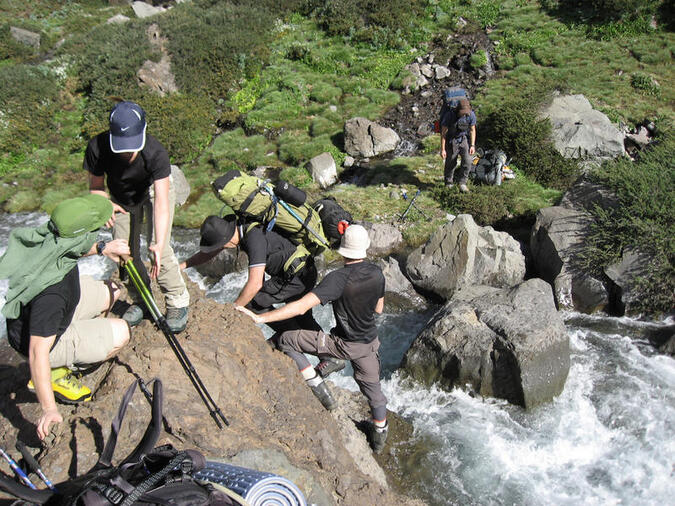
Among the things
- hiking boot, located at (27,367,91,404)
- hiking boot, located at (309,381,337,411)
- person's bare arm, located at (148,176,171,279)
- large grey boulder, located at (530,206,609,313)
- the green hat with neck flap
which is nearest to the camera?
the green hat with neck flap

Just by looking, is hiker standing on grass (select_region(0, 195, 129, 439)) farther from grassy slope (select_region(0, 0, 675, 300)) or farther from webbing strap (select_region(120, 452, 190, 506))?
grassy slope (select_region(0, 0, 675, 300))

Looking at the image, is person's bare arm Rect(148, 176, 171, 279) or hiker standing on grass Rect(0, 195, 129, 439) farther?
person's bare arm Rect(148, 176, 171, 279)

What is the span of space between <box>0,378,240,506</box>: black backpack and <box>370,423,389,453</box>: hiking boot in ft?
11.2

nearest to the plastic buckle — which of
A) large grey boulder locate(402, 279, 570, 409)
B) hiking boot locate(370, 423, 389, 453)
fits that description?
hiking boot locate(370, 423, 389, 453)

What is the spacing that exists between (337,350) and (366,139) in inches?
443

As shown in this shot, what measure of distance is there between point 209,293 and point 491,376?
6.42 metres

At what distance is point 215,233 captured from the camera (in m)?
5.20

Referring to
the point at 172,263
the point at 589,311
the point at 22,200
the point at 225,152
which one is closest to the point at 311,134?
the point at 225,152

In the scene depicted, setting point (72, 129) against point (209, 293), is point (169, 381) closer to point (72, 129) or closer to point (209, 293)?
point (209, 293)

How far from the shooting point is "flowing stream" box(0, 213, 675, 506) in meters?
6.30

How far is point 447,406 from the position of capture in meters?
7.45

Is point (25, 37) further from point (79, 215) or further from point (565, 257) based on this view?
point (565, 257)

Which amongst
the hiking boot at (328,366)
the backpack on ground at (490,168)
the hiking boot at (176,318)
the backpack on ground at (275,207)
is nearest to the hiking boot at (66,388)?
the hiking boot at (176,318)

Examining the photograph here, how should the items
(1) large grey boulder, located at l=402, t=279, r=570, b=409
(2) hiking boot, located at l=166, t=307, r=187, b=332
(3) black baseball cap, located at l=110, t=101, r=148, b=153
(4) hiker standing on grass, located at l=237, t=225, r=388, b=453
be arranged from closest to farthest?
(3) black baseball cap, located at l=110, t=101, r=148, b=153 → (2) hiking boot, located at l=166, t=307, r=187, b=332 → (4) hiker standing on grass, located at l=237, t=225, r=388, b=453 → (1) large grey boulder, located at l=402, t=279, r=570, b=409
